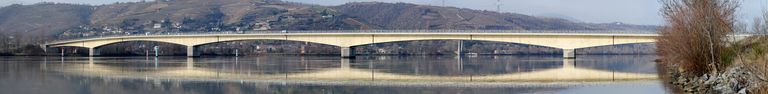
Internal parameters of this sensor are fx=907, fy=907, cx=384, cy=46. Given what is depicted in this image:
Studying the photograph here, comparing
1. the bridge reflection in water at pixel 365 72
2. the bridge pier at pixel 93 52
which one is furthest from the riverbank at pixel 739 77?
the bridge pier at pixel 93 52

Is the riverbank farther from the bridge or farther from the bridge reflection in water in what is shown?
the bridge

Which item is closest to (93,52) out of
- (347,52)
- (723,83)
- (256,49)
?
(256,49)

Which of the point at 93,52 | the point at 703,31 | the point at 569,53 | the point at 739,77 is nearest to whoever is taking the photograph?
the point at 739,77

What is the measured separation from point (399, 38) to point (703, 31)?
211 ft

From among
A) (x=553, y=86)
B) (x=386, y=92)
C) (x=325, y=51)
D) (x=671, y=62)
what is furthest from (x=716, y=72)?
(x=325, y=51)

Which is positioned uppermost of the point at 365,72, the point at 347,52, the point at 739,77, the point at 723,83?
the point at 739,77

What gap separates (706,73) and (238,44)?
130236mm

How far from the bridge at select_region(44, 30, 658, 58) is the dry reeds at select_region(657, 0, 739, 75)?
3601 centimetres

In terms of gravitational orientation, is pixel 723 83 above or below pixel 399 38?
below

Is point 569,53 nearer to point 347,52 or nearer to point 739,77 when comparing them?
point 347,52

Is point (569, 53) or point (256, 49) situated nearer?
point (569, 53)

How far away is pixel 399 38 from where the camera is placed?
314 feet

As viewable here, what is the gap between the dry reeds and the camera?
31.5 meters

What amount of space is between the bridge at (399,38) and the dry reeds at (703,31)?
36010 mm
